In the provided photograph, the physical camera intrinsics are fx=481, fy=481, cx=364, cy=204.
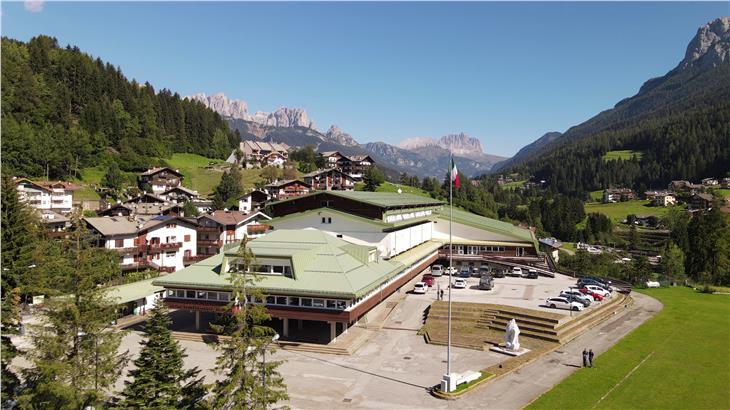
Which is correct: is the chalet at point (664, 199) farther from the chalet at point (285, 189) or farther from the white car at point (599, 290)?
the white car at point (599, 290)

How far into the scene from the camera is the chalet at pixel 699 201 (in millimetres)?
→ 158750

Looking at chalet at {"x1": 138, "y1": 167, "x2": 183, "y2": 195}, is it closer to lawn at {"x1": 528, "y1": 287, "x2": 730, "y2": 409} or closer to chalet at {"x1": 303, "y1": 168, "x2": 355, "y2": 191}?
chalet at {"x1": 303, "y1": 168, "x2": 355, "y2": 191}

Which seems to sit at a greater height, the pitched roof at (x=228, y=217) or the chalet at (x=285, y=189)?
the chalet at (x=285, y=189)

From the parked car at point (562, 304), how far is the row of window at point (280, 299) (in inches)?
811

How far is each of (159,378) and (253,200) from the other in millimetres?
94749

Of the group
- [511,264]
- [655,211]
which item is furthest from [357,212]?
[655,211]

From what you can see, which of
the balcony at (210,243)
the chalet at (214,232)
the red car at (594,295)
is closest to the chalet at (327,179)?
the chalet at (214,232)

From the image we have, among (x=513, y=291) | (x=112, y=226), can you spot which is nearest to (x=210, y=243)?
(x=112, y=226)

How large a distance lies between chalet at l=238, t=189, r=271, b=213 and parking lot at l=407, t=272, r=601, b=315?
59570 millimetres

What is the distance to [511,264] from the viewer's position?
221ft

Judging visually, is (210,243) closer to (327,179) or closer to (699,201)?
(327,179)

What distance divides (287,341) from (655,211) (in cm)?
17346

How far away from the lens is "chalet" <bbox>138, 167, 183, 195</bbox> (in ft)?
380

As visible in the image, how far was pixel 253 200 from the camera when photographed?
371ft
